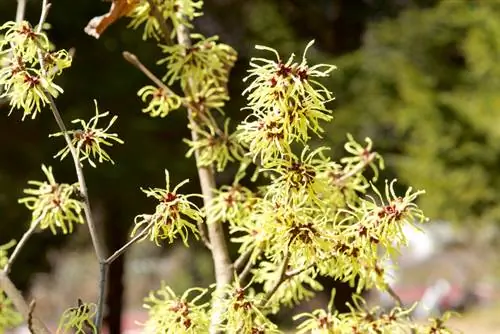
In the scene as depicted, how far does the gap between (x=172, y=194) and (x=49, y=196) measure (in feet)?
0.86

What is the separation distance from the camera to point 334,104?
5258mm

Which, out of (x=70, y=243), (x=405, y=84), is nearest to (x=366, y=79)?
(x=405, y=84)

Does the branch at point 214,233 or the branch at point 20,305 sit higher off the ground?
the branch at point 214,233

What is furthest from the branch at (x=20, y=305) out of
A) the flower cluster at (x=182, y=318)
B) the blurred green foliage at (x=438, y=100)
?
the blurred green foliage at (x=438, y=100)

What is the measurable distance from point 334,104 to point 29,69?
455 cm

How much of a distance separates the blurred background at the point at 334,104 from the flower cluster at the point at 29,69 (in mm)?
2466

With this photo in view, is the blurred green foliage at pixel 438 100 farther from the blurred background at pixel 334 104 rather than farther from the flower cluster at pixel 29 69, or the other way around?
the flower cluster at pixel 29 69

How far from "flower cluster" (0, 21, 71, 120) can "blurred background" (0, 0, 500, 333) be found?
97.1 inches

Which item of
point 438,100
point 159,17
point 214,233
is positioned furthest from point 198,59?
point 438,100

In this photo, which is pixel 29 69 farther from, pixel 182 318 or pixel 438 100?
pixel 438 100

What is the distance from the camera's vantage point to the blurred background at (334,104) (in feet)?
14.1

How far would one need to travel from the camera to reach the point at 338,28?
17.6ft

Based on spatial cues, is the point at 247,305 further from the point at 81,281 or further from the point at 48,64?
the point at 81,281

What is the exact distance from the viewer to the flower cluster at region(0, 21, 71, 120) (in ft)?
2.58
